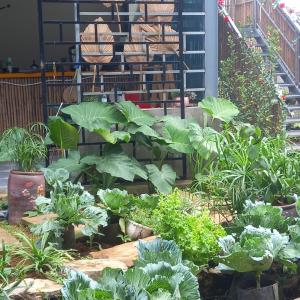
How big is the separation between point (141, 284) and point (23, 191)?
186cm

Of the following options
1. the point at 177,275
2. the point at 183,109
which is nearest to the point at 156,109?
the point at 183,109

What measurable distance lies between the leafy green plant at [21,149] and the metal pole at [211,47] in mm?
2139

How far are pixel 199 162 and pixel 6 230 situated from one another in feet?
6.53

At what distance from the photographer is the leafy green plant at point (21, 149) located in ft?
14.8

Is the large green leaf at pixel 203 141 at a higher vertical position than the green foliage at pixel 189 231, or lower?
higher

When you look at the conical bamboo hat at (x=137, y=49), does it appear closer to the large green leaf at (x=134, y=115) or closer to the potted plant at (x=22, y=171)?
the large green leaf at (x=134, y=115)

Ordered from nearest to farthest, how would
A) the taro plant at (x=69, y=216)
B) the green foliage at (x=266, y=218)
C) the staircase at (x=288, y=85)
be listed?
the taro plant at (x=69, y=216) → the green foliage at (x=266, y=218) → the staircase at (x=288, y=85)

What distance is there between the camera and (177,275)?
2.90 metres

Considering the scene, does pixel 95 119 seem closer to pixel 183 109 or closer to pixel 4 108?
pixel 183 109

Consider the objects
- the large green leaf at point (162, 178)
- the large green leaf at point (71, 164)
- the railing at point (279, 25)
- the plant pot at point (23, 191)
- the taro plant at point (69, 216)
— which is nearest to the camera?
the taro plant at point (69, 216)

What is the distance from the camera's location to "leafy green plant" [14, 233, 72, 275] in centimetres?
329

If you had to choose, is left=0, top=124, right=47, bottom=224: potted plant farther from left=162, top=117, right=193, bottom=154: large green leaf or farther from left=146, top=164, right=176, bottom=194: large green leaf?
left=162, top=117, right=193, bottom=154: large green leaf

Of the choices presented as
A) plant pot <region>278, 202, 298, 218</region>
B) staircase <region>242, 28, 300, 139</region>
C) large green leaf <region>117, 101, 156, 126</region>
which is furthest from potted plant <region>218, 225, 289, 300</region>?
staircase <region>242, 28, 300, 139</region>

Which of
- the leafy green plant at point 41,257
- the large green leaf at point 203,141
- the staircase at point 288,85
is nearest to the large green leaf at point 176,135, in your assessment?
the large green leaf at point 203,141
